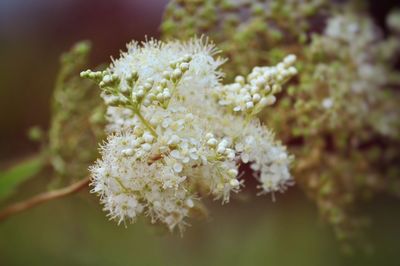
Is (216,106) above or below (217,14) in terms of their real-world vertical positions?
below

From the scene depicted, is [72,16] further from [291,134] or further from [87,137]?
[291,134]

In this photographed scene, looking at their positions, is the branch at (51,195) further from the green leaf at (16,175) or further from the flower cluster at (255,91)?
the flower cluster at (255,91)

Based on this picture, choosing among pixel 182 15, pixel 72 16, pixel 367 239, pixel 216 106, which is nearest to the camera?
pixel 216 106

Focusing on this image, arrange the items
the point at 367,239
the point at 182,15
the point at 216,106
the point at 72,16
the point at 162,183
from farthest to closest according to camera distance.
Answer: the point at 72,16 → the point at 367,239 → the point at 182,15 → the point at 216,106 → the point at 162,183

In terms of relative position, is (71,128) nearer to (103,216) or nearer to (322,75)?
(103,216)

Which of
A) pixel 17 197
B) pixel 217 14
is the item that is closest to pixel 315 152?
pixel 217 14

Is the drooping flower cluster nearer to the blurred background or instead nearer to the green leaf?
the green leaf

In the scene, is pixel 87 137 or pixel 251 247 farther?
pixel 251 247
